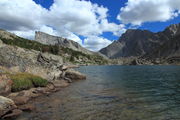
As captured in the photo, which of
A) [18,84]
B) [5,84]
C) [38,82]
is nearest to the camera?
[5,84]

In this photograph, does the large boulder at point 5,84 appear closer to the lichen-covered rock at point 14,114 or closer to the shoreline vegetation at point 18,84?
the shoreline vegetation at point 18,84

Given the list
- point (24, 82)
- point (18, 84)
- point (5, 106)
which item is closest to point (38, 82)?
point (24, 82)

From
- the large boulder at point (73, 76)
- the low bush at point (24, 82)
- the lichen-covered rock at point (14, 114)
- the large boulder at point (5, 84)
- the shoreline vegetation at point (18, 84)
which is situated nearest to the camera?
the lichen-covered rock at point (14, 114)

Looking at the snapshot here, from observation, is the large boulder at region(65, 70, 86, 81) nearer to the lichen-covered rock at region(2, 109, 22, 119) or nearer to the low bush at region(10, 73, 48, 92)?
the low bush at region(10, 73, 48, 92)

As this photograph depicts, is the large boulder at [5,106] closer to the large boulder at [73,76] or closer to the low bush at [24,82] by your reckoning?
the low bush at [24,82]

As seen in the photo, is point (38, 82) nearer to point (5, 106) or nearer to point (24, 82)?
point (24, 82)

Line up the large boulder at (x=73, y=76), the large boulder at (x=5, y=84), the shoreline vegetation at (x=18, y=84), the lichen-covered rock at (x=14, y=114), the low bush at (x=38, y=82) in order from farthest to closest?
the large boulder at (x=73, y=76) → the low bush at (x=38, y=82) → the large boulder at (x=5, y=84) → the shoreline vegetation at (x=18, y=84) → the lichen-covered rock at (x=14, y=114)

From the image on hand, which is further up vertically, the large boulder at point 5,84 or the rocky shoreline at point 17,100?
the large boulder at point 5,84

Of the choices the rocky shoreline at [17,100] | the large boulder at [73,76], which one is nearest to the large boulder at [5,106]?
the rocky shoreline at [17,100]

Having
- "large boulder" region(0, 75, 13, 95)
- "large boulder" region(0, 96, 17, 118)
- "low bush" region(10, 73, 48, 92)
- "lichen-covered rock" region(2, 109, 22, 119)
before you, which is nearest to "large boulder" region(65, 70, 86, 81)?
"low bush" region(10, 73, 48, 92)

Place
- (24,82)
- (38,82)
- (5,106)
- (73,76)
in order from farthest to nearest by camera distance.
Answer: (73,76), (38,82), (24,82), (5,106)

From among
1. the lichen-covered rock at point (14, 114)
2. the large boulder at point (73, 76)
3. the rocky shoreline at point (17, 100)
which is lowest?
the lichen-covered rock at point (14, 114)

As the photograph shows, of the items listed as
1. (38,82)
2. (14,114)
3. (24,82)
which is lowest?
(14,114)

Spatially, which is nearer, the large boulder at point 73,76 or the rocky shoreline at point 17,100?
the rocky shoreline at point 17,100
